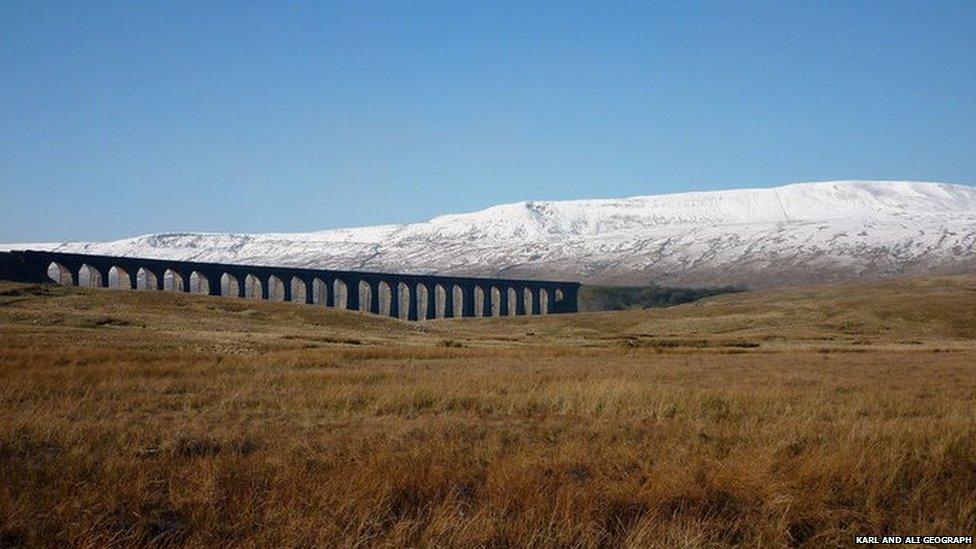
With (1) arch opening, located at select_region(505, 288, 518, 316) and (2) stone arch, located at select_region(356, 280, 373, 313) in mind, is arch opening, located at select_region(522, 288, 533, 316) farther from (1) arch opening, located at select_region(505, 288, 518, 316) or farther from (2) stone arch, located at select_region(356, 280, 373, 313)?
(2) stone arch, located at select_region(356, 280, 373, 313)

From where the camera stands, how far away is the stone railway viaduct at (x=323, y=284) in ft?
329

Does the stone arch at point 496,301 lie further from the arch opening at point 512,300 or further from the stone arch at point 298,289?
the stone arch at point 298,289

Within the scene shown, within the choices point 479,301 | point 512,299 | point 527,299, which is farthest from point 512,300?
point 479,301

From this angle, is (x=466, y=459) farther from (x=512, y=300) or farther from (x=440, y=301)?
(x=512, y=300)

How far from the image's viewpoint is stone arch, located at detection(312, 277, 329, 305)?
12825 centimetres

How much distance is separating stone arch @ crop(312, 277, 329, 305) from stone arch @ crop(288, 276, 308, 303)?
138 cm

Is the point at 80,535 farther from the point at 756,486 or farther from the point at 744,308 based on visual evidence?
the point at 744,308

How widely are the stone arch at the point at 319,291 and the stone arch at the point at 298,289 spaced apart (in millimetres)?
1377

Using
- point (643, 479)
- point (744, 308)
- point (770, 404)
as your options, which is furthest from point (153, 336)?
point (744, 308)

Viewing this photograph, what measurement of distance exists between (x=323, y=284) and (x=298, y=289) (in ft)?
19.2

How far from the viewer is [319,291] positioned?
132 m

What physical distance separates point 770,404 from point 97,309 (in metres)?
50.9

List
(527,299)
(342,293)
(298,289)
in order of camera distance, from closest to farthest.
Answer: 1. (342,293)
2. (298,289)
3. (527,299)

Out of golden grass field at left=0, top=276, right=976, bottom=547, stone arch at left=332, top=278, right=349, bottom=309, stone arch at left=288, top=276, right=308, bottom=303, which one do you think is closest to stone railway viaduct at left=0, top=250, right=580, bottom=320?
stone arch at left=288, top=276, right=308, bottom=303
